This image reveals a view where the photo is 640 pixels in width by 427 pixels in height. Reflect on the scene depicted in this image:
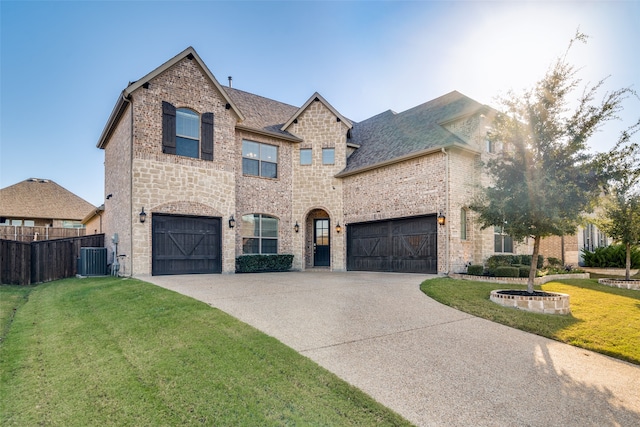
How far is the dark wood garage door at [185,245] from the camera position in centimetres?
1254

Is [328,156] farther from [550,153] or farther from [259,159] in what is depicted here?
[550,153]

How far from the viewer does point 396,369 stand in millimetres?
4160

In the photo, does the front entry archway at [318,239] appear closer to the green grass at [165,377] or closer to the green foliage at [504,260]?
the green foliage at [504,260]

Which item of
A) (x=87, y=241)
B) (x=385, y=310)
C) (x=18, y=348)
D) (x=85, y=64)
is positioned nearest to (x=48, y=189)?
(x=87, y=241)

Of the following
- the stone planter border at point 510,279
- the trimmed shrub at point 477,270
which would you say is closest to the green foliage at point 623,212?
the stone planter border at point 510,279

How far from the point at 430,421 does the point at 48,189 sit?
126 feet

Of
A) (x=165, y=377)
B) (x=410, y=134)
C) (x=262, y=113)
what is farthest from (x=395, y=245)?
(x=165, y=377)

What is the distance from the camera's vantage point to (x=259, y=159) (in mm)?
16016

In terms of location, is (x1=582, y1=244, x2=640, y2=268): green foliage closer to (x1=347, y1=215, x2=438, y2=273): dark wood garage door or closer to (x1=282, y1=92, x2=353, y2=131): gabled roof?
(x1=347, y1=215, x2=438, y2=273): dark wood garage door

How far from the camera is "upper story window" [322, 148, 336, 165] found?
17.2m

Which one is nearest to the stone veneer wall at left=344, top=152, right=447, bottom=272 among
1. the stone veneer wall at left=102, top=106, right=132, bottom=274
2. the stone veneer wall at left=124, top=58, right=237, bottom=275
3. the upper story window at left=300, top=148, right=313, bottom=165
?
the upper story window at left=300, top=148, right=313, bottom=165

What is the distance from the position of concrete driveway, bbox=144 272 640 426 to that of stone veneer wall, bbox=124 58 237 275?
6.31m

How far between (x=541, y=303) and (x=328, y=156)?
11.9m

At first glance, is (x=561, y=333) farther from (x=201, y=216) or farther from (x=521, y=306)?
(x=201, y=216)
